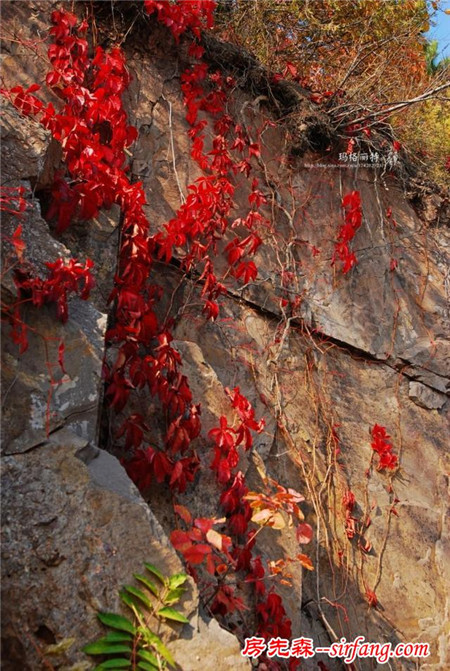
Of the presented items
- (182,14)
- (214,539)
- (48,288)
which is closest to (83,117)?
(182,14)

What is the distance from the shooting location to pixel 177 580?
182cm

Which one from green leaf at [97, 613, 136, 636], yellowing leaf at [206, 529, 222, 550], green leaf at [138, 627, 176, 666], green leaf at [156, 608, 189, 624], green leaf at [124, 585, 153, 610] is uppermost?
yellowing leaf at [206, 529, 222, 550]

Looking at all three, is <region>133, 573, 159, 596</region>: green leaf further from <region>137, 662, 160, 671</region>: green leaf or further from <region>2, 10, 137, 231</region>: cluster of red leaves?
<region>2, 10, 137, 231</region>: cluster of red leaves

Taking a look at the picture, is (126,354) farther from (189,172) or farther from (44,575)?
(189,172)

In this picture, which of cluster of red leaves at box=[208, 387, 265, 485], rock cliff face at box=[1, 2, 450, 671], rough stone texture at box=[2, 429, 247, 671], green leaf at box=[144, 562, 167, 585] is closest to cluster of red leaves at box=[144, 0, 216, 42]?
rock cliff face at box=[1, 2, 450, 671]

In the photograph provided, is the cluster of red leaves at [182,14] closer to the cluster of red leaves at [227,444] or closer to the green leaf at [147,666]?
the cluster of red leaves at [227,444]

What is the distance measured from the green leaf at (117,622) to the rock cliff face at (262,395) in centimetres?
3

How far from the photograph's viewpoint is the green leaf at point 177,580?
1.80 meters

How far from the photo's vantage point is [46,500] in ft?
5.85

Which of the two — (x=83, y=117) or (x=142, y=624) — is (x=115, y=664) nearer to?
(x=142, y=624)

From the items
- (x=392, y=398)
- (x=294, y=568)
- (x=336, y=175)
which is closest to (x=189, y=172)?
(x=336, y=175)

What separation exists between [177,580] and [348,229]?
9.14 ft

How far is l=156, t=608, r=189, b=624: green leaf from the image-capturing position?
175cm

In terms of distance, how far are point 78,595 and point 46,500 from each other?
0.27 m
